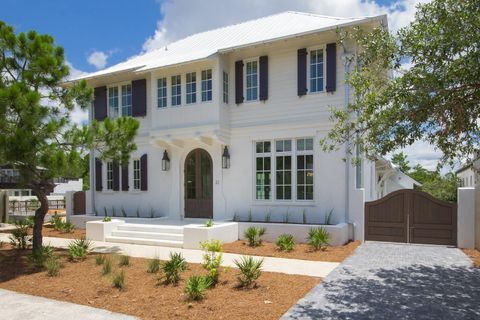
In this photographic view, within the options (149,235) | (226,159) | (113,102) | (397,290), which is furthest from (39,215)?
(397,290)

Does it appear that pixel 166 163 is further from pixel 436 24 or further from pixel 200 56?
pixel 436 24

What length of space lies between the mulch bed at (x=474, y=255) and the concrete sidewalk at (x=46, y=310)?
23.5 feet

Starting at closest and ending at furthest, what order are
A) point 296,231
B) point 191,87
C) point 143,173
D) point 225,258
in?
point 225,258
point 296,231
point 191,87
point 143,173

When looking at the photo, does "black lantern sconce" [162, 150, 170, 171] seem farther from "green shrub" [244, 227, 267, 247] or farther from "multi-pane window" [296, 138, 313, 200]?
"multi-pane window" [296, 138, 313, 200]

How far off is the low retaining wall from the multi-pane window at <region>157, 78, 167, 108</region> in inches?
210

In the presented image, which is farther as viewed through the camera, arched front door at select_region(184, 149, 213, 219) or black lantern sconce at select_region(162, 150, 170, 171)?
black lantern sconce at select_region(162, 150, 170, 171)

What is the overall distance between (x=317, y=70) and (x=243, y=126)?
296 centimetres

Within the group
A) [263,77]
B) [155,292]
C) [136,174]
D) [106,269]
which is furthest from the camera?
[136,174]

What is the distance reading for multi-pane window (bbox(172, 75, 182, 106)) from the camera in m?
13.2

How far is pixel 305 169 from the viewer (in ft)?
38.4

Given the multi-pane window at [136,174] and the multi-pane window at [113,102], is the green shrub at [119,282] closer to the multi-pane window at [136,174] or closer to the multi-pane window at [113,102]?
Answer: the multi-pane window at [136,174]

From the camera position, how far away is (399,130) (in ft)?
19.6

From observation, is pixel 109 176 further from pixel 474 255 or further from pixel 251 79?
pixel 474 255

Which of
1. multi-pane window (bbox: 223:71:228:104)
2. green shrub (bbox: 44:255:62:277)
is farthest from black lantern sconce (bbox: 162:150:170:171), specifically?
green shrub (bbox: 44:255:62:277)
